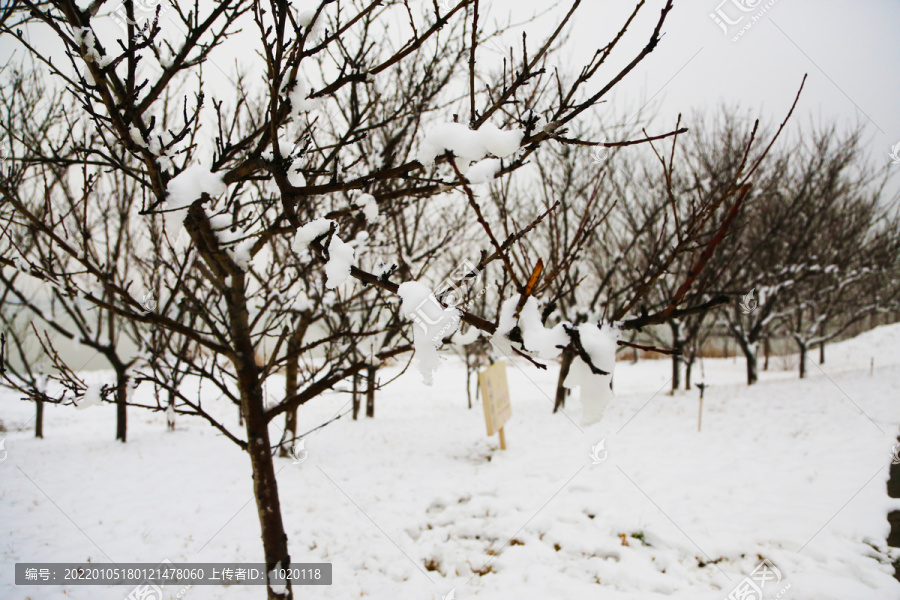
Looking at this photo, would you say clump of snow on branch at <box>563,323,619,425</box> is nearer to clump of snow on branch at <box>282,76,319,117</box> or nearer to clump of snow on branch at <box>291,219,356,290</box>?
clump of snow on branch at <box>291,219,356,290</box>

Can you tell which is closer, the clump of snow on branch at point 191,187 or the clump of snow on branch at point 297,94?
the clump of snow on branch at point 191,187

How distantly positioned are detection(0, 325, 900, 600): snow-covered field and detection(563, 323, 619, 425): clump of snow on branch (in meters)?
2.50

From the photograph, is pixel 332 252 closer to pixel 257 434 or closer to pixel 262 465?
pixel 257 434

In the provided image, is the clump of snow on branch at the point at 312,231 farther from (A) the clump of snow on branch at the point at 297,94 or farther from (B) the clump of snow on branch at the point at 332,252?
(A) the clump of snow on branch at the point at 297,94

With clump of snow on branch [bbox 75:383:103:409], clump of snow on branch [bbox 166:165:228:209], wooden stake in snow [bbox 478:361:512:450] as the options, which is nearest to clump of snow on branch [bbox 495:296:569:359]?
clump of snow on branch [bbox 166:165:228:209]

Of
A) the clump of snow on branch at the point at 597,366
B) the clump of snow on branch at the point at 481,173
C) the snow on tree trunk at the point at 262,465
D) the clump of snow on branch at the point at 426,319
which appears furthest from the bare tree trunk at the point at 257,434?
the clump of snow on branch at the point at 597,366

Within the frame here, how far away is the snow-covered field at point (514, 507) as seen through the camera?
10.9 ft

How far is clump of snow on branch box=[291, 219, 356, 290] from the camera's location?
1.56 m

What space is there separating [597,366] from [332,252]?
3.27 ft

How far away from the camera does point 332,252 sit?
1.61m

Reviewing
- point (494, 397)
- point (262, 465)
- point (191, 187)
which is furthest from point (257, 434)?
point (494, 397)

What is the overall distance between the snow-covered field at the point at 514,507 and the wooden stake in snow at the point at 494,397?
51 centimetres

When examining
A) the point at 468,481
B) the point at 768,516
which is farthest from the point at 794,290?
the point at 468,481

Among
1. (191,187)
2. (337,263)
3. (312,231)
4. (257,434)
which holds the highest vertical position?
(191,187)
